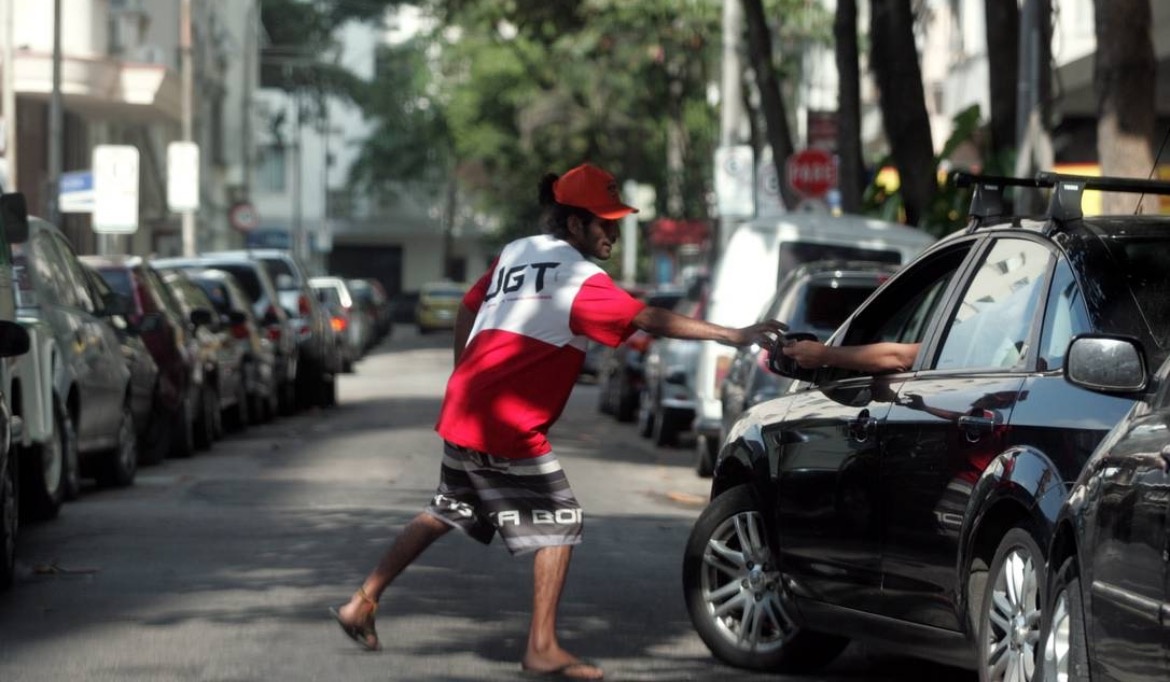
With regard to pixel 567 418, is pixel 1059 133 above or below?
above

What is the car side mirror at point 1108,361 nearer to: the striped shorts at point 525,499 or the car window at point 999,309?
the car window at point 999,309

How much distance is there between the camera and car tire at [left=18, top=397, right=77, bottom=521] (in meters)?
12.4

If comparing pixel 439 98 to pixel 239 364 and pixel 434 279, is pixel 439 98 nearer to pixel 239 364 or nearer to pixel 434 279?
pixel 434 279

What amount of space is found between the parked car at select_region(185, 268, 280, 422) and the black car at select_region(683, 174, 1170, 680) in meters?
14.0

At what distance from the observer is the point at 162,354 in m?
17.9

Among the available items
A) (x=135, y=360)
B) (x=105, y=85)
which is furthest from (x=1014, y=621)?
(x=105, y=85)

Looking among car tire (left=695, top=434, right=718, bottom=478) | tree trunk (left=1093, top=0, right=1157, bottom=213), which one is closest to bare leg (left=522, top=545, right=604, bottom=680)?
tree trunk (left=1093, top=0, right=1157, bottom=213)

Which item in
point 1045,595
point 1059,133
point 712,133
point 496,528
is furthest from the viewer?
point 712,133

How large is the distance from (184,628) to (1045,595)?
12.9 ft

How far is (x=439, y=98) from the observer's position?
81.9 m

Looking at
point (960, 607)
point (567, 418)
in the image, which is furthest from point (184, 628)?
point (567, 418)

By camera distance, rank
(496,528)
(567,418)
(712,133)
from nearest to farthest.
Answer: (496,528), (567,418), (712,133)

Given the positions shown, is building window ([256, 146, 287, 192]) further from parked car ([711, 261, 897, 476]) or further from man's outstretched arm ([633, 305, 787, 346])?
man's outstretched arm ([633, 305, 787, 346])

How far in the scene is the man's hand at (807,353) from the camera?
7617 millimetres
